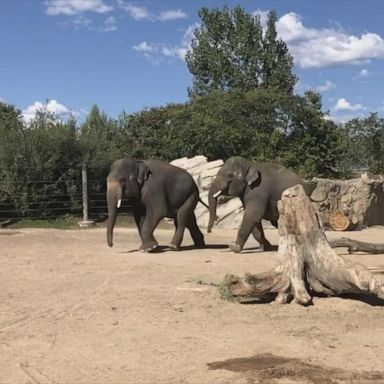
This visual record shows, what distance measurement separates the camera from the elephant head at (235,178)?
13.6 meters

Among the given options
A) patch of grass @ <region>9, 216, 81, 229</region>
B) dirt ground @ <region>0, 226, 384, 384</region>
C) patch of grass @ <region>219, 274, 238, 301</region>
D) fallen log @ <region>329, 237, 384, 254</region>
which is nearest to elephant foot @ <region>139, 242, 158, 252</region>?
dirt ground @ <region>0, 226, 384, 384</region>

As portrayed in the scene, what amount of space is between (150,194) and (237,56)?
30516 mm

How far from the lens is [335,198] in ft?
73.2

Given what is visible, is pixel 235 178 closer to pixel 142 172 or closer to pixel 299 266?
pixel 142 172

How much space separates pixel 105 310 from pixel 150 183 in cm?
614

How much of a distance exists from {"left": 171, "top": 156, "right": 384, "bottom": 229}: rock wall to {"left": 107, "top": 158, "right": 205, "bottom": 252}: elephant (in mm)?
6813

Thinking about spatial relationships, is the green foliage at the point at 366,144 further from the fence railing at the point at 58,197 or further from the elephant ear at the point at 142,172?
the elephant ear at the point at 142,172

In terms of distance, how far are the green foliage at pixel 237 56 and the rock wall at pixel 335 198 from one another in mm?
19762

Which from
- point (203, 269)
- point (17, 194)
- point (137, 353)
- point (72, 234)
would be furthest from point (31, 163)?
point (137, 353)

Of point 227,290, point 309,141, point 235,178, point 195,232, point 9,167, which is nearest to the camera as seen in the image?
point 227,290

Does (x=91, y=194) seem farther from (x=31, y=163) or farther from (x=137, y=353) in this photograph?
(x=137, y=353)

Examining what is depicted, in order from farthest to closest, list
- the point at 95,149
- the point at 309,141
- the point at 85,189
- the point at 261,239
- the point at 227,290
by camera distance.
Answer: the point at 309,141 → the point at 95,149 → the point at 85,189 → the point at 261,239 → the point at 227,290

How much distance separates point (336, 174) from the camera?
33.3 meters

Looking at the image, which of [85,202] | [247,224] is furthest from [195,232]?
[85,202]
